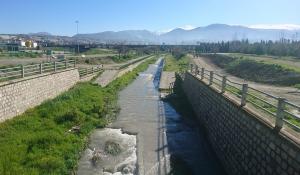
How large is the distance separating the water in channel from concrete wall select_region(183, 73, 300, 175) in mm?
779

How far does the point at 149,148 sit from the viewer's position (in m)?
16.5

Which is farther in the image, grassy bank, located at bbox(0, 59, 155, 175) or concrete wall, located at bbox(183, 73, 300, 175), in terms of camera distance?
grassy bank, located at bbox(0, 59, 155, 175)

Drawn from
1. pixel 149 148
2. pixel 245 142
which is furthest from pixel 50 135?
pixel 245 142

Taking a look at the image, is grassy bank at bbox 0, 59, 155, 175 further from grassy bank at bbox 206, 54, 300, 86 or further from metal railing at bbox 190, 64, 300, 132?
grassy bank at bbox 206, 54, 300, 86

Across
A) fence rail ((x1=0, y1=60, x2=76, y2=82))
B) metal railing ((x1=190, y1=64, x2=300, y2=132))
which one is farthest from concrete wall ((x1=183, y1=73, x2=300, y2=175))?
fence rail ((x1=0, y1=60, x2=76, y2=82))

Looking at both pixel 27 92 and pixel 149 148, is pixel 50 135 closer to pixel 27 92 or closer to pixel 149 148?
pixel 149 148

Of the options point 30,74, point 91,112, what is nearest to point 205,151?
point 91,112

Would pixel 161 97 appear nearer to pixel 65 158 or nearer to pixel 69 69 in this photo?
pixel 69 69

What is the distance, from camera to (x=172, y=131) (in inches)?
789

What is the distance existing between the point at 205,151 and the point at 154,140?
2643mm

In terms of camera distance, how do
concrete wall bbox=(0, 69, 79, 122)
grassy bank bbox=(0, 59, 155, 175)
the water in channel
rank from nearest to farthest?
grassy bank bbox=(0, 59, 155, 175)
the water in channel
concrete wall bbox=(0, 69, 79, 122)

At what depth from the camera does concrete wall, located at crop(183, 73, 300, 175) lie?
8.84 meters

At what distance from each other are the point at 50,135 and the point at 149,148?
4.36m

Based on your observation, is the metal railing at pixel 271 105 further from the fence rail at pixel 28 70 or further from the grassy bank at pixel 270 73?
the grassy bank at pixel 270 73
